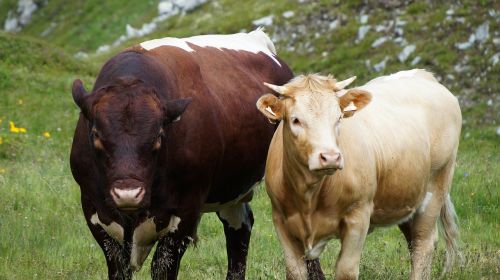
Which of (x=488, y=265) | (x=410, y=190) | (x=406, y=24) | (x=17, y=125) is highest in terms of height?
(x=410, y=190)

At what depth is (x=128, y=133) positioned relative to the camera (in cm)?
682

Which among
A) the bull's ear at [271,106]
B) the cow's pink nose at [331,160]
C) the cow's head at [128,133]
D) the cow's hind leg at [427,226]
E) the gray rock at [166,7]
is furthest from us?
the gray rock at [166,7]

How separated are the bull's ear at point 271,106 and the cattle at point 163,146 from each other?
594mm

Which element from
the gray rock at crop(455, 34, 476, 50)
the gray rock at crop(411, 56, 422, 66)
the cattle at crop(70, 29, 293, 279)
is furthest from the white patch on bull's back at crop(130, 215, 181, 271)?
the gray rock at crop(455, 34, 476, 50)

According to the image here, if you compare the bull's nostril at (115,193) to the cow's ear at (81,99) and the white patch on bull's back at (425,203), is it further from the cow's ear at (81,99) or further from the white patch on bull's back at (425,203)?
the white patch on bull's back at (425,203)

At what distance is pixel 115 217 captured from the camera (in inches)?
296

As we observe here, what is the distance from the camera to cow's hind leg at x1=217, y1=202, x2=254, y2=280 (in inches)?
384

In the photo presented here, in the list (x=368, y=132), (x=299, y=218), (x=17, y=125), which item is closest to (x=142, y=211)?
(x=299, y=218)

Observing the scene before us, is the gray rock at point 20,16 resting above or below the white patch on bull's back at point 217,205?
below

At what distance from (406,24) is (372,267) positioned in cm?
1621

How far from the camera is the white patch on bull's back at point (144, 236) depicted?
7.57 meters

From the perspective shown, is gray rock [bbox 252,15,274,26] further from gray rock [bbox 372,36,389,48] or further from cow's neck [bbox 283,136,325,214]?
cow's neck [bbox 283,136,325,214]

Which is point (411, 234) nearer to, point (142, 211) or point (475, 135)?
point (142, 211)

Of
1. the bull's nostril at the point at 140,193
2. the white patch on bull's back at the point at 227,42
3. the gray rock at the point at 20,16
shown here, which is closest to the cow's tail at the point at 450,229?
the white patch on bull's back at the point at 227,42
